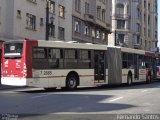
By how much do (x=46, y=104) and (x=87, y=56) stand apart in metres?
10.4

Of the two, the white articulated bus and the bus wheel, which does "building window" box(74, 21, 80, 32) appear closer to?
the white articulated bus

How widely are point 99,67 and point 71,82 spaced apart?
318 centimetres

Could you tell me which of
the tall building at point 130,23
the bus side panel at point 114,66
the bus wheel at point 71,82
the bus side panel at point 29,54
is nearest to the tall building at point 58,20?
the bus side panel at point 114,66

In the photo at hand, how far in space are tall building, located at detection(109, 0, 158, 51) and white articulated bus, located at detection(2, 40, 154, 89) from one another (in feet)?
203

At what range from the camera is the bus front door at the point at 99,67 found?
26.8m

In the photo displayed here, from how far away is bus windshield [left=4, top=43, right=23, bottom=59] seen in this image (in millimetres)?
22195

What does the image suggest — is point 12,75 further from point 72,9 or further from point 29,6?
point 72,9

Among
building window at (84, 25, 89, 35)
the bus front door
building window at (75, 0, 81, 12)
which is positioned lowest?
the bus front door

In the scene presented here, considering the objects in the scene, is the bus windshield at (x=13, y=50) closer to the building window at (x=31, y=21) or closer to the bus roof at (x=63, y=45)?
the bus roof at (x=63, y=45)

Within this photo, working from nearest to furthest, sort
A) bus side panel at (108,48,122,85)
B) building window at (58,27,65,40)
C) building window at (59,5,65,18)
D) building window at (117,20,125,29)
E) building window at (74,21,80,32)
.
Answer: bus side panel at (108,48,122,85)
building window at (58,27,65,40)
building window at (59,5,65,18)
building window at (74,21,80,32)
building window at (117,20,125,29)

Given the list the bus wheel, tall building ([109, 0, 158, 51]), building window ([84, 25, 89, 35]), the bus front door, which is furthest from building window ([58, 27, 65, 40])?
tall building ([109, 0, 158, 51])

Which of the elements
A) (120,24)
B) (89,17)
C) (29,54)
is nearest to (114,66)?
(29,54)

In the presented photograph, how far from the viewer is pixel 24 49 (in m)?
21.9

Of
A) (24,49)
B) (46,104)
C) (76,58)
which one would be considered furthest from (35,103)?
(76,58)
